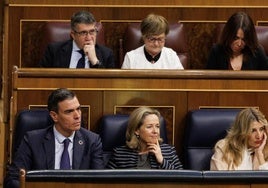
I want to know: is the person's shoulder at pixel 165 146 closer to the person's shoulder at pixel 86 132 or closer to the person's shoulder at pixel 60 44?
the person's shoulder at pixel 86 132

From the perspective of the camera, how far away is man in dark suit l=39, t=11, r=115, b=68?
1.99 m

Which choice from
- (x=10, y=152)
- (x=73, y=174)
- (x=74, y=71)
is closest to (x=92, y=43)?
(x=74, y=71)

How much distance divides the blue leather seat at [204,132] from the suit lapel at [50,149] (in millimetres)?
289

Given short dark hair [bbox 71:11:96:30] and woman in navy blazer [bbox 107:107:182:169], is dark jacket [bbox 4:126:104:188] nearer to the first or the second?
woman in navy blazer [bbox 107:107:182:169]

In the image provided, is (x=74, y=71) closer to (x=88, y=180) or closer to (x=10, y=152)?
(x=10, y=152)

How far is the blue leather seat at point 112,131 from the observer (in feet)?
5.70

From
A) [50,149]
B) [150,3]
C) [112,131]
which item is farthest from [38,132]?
[150,3]

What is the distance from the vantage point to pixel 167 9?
2.26 metres

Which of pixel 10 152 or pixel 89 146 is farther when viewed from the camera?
pixel 10 152

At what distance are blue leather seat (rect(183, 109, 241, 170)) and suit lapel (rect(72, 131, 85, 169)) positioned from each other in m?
0.23

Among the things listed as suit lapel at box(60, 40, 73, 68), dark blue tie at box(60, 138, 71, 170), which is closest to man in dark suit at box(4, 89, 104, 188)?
dark blue tie at box(60, 138, 71, 170)

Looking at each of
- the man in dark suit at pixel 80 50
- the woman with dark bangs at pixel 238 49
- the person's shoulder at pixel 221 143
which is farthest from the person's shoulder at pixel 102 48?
the person's shoulder at pixel 221 143

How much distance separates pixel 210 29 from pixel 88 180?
110cm

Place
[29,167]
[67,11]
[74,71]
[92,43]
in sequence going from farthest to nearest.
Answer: [67,11] → [92,43] → [74,71] → [29,167]
